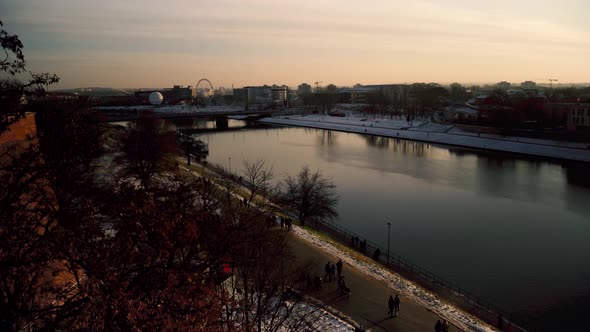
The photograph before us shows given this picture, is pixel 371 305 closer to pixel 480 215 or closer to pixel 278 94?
pixel 480 215

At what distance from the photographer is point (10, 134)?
346 cm

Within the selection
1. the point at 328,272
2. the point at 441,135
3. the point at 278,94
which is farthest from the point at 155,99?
the point at 328,272

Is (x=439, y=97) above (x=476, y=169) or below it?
above

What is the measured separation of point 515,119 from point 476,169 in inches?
405

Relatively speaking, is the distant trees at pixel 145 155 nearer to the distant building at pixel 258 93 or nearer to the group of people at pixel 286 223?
the group of people at pixel 286 223

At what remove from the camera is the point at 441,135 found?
2692 centimetres

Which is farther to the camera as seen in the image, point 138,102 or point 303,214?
point 138,102

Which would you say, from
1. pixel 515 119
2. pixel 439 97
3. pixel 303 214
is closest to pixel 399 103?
pixel 439 97

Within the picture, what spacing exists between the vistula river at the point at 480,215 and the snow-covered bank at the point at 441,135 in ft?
4.64

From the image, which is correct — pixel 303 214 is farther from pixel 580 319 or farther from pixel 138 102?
pixel 138 102

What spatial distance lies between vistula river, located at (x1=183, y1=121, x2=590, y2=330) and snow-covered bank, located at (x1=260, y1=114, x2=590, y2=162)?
4.64ft

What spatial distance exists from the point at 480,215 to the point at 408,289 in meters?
5.31

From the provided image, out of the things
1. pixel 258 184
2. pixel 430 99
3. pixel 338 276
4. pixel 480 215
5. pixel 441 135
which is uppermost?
pixel 430 99

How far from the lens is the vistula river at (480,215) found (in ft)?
23.9
